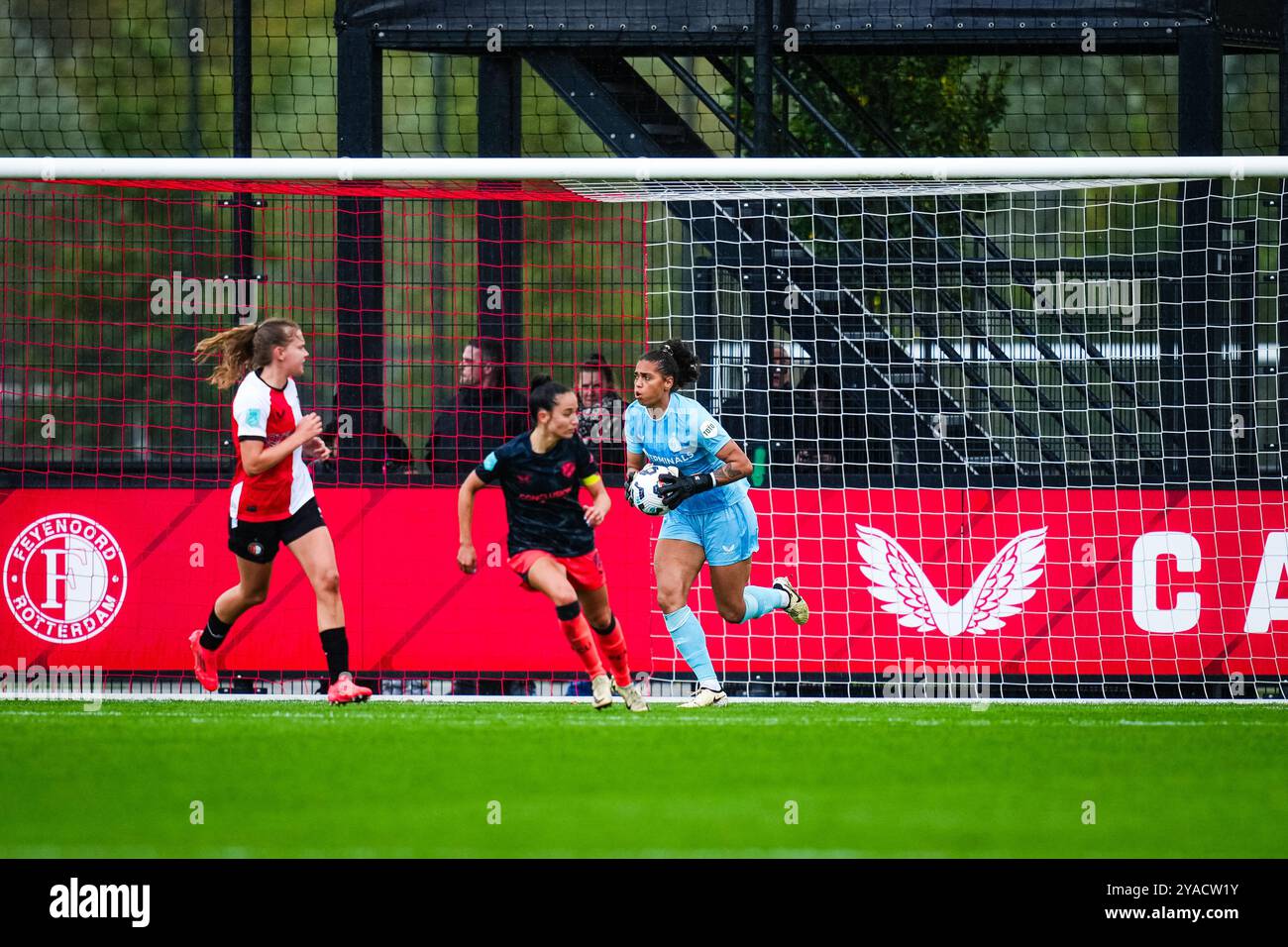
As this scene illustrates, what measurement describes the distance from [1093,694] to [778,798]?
5124 millimetres

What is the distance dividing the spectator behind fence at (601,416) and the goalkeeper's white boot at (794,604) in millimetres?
1460

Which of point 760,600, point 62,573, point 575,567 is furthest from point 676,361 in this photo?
point 62,573

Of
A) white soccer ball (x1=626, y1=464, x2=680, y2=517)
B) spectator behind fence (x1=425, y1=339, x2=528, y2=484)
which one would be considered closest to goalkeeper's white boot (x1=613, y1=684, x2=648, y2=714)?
white soccer ball (x1=626, y1=464, x2=680, y2=517)

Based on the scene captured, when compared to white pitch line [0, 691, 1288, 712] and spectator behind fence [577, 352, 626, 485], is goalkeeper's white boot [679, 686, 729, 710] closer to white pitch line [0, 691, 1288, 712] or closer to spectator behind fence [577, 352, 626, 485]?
white pitch line [0, 691, 1288, 712]

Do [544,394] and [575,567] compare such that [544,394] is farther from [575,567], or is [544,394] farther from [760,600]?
[760,600]

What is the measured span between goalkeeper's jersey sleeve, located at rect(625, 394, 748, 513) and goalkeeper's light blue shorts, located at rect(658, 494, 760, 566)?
1.6 inches

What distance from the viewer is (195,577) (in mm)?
11797

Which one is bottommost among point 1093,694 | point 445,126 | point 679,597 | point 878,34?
point 1093,694

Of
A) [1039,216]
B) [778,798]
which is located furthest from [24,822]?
[1039,216]

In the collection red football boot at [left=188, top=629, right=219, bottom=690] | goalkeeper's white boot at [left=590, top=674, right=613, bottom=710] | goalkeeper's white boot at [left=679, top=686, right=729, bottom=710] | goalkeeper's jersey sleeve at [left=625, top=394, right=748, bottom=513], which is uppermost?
goalkeeper's jersey sleeve at [left=625, top=394, right=748, bottom=513]

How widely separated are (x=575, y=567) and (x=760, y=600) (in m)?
1.19

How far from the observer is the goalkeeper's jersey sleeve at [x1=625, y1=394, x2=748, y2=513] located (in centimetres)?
981

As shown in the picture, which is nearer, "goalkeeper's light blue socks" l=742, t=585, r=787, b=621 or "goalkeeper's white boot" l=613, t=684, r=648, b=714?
"goalkeeper's white boot" l=613, t=684, r=648, b=714

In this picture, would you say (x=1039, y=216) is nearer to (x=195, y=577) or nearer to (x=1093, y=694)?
(x=1093, y=694)
